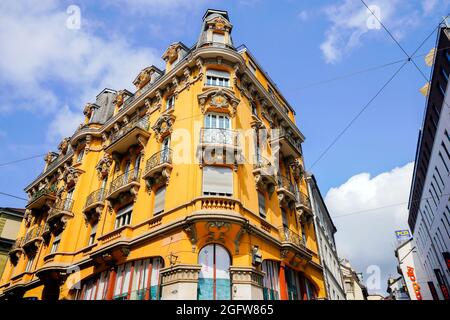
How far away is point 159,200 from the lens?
47.2 ft

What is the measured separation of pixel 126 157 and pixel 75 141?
6731 millimetres

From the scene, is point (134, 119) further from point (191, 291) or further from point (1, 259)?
point (1, 259)

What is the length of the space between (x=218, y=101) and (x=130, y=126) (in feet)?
26.0

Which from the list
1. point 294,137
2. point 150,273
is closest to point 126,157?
point 150,273

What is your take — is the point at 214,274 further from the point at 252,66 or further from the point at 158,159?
the point at 252,66

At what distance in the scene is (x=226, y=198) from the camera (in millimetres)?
12250

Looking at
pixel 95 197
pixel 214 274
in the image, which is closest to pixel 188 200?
pixel 214 274

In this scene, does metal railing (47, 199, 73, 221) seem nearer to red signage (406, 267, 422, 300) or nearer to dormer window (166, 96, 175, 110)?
dormer window (166, 96, 175, 110)

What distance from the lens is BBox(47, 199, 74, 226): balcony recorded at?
1897 cm

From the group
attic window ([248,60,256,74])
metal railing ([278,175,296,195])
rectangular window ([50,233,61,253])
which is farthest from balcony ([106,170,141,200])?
attic window ([248,60,256,74])

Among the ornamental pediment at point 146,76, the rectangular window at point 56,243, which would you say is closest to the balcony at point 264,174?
the ornamental pediment at point 146,76

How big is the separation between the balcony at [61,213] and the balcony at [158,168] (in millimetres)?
7724

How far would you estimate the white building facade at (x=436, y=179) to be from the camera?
22.7m

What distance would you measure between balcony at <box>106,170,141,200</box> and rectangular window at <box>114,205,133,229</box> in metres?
0.95
